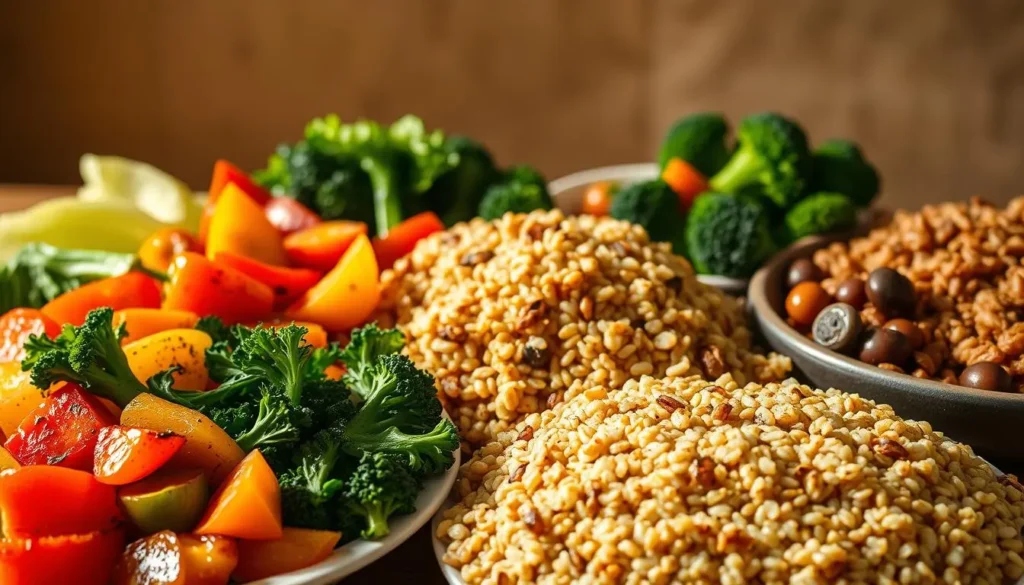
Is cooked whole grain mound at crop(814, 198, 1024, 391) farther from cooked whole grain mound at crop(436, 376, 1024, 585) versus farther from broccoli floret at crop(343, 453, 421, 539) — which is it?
broccoli floret at crop(343, 453, 421, 539)

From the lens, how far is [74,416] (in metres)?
1.40

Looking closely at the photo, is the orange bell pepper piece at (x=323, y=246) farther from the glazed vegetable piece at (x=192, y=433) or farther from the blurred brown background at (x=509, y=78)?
the blurred brown background at (x=509, y=78)

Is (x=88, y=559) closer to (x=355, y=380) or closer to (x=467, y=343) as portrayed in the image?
(x=355, y=380)

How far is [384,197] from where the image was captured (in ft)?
8.38

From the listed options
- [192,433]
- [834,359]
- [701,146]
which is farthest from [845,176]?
[192,433]

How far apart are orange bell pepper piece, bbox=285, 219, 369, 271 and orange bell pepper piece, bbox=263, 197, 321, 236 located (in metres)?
0.16

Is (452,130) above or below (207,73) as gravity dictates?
below

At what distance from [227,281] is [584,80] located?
3.13 metres

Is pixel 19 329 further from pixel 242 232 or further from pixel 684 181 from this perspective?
pixel 684 181

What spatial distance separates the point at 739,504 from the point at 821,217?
3.92ft

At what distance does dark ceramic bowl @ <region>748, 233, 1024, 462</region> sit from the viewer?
1559 millimetres

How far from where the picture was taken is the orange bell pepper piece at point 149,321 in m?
1.75

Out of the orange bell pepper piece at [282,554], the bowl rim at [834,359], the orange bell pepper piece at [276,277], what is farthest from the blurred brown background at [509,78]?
the orange bell pepper piece at [282,554]

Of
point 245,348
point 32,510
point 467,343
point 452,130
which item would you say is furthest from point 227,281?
point 452,130
